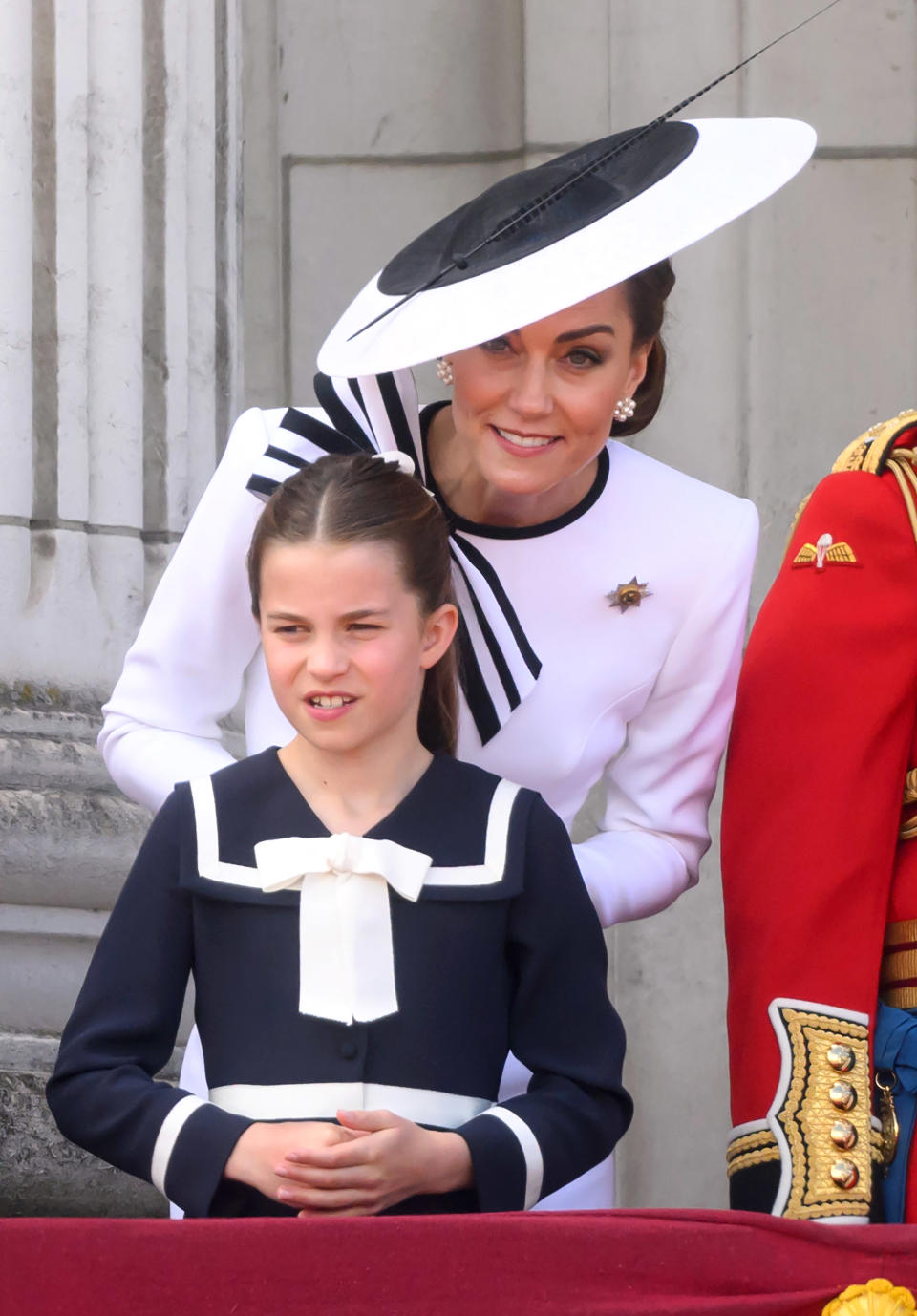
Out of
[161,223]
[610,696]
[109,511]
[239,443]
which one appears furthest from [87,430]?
[610,696]

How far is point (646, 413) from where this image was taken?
2.37 m

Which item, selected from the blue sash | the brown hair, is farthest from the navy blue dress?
the blue sash

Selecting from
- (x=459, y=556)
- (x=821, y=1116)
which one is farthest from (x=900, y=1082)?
(x=459, y=556)

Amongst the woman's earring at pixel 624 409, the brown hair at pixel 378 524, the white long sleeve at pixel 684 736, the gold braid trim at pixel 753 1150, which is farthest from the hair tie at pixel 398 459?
the gold braid trim at pixel 753 1150

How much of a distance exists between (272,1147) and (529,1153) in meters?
0.21

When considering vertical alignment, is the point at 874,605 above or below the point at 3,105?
below

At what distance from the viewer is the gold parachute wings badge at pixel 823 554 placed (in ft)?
7.09

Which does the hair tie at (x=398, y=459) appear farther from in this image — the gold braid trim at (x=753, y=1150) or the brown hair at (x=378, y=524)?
the gold braid trim at (x=753, y=1150)

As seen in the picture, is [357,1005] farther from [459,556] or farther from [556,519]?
[556,519]

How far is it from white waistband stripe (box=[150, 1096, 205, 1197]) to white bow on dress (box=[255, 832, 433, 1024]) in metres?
0.13

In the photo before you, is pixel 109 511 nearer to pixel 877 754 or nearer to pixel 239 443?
pixel 239 443

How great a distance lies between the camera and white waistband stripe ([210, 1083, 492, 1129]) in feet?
5.95

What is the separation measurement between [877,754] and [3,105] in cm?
170

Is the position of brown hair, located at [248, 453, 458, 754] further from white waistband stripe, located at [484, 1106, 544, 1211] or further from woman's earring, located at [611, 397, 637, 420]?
white waistband stripe, located at [484, 1106, 544, 1211]
